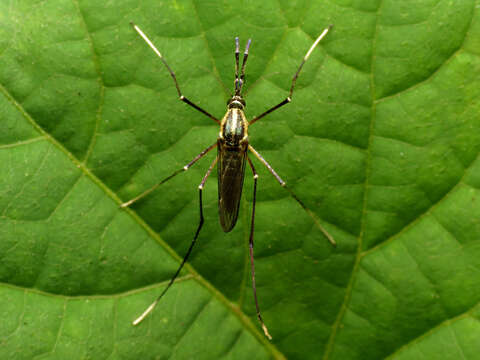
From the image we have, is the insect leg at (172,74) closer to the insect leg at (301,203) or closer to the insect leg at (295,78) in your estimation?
the insect leg at (295,78)

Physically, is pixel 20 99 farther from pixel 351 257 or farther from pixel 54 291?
pixel 351 257

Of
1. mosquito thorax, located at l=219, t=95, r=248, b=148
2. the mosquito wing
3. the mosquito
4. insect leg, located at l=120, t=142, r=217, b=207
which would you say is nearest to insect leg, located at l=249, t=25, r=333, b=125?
the mosquito

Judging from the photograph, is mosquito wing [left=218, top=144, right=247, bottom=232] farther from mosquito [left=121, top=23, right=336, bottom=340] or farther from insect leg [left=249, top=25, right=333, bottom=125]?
insect leg [left=249, top=25, right=333, bottom=125]

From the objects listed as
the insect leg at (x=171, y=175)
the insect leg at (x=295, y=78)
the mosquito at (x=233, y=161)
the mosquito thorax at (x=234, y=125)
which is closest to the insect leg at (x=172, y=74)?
the mosquito at (x=233, y=161)

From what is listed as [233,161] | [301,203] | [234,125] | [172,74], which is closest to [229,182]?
[233,161]

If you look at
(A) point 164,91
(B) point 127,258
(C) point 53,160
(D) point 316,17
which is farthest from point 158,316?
(D) point 316,17

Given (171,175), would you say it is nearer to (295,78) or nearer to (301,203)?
(301,203)
